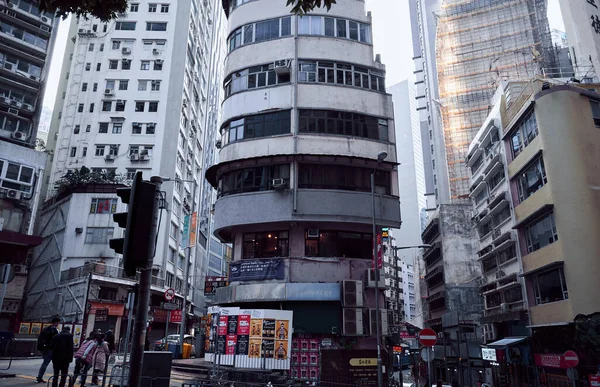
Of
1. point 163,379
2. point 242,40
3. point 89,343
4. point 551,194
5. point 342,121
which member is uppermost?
point 242,40

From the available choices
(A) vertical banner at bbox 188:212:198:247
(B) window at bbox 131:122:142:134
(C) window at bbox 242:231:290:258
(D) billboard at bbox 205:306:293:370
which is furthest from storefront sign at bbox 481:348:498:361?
(B) window at bbox 131:122:142:134

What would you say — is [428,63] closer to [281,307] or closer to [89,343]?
[281,307]

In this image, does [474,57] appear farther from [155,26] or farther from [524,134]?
[155,26]

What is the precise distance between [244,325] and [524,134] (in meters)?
27.6

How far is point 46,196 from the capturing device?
54031 mm

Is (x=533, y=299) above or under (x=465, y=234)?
under

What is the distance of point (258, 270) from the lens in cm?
2600

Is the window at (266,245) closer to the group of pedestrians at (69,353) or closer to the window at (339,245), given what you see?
the window at (339,245)

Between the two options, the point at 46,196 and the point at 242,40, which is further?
the point at 46,196

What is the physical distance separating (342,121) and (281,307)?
11.9 meters

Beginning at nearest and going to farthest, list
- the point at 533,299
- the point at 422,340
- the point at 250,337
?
the point at 422,340, the point at 250,337, the point at 533,299

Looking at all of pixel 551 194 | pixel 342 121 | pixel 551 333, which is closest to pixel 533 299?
pixel 551 333

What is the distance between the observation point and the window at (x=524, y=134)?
3366 centimetres

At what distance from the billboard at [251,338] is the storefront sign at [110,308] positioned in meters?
22.4
